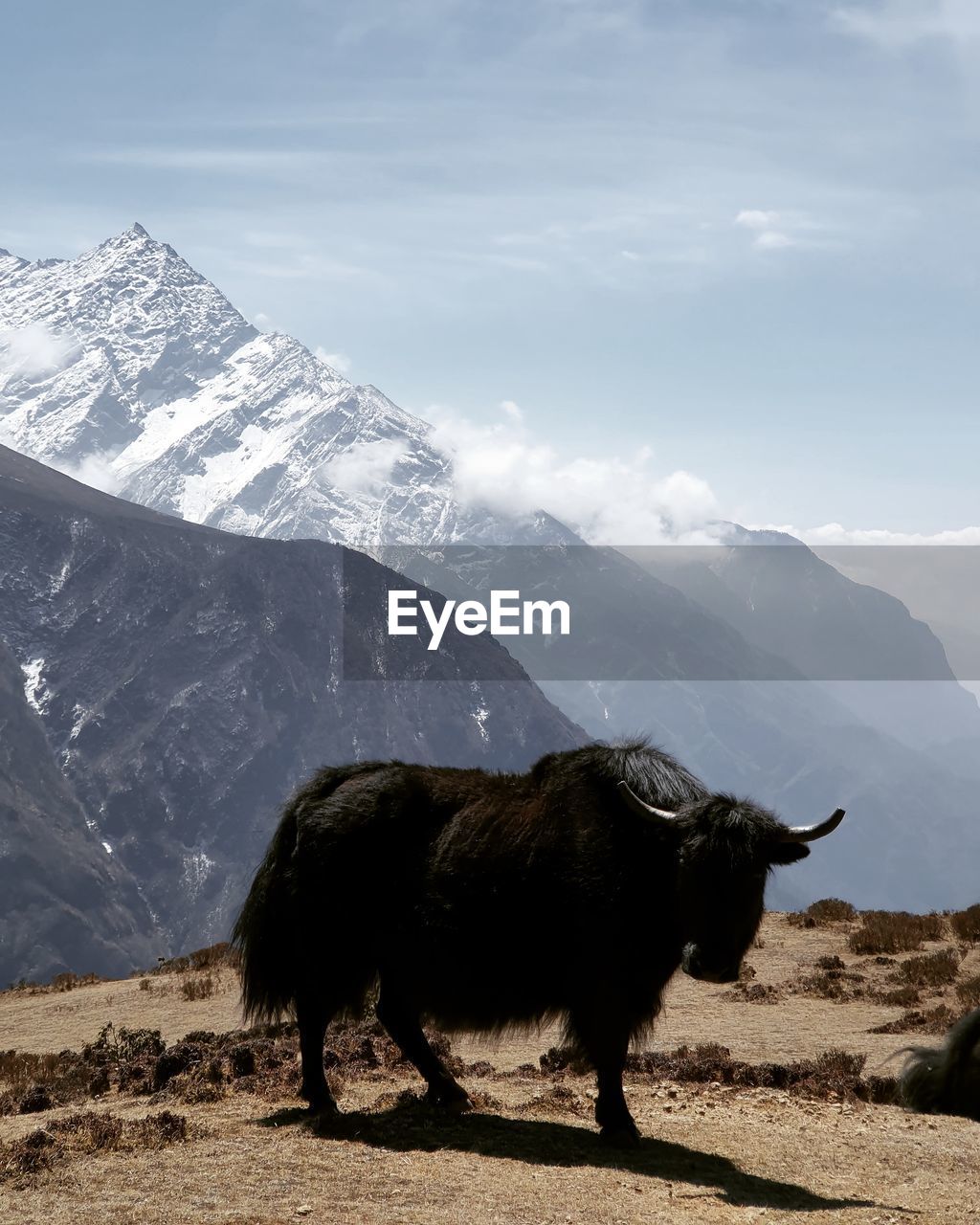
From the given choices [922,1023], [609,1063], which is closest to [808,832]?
[609,1063]

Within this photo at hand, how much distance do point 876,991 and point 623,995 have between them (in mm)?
9119

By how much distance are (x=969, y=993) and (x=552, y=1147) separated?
30.6ft

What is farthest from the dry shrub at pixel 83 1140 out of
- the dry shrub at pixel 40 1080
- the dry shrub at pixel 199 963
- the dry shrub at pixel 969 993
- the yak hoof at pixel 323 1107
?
the dry shrub at pixel 199 963

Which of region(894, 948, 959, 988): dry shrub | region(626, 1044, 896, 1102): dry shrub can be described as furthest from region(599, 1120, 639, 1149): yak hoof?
region(894, 948, 959, 988): dry shrub

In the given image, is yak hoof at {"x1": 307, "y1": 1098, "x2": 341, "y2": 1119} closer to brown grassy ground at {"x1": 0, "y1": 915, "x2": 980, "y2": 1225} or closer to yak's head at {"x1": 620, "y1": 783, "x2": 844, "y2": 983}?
brown grassy ground at {"x1": 0, "y1": 915, "x2": 980, "y2": 1225}

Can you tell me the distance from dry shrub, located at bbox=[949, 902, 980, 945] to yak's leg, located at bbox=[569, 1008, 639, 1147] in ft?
40.6

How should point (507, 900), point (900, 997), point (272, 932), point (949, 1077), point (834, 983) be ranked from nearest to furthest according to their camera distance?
point (507, 900) < point (272, 932) < point (949, 1077) < point (900, 997) < point (834, 983)

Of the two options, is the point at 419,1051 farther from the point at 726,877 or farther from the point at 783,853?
the point at 783,853

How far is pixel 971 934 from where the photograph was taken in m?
20.3

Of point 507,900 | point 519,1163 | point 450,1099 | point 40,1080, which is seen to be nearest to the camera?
point 519,1163

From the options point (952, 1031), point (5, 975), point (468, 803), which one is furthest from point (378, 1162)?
point (5, 975)

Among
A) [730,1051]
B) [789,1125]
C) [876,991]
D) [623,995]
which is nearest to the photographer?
[623,995]

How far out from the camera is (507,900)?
958 cm

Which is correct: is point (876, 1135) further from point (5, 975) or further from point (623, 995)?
point (5, 975)
